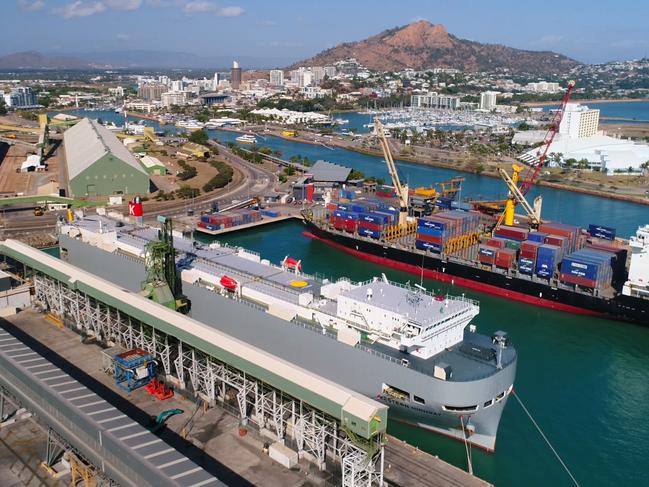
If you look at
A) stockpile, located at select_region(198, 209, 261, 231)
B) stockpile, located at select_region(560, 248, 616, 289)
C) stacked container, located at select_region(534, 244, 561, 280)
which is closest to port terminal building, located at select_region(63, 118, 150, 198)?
stockpile, located at select_region(198, 209, 261, 231)

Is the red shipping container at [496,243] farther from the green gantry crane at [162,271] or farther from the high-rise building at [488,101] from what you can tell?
the high-rise building at [488,101]

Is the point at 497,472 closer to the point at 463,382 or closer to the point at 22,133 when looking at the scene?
the point at 463,382

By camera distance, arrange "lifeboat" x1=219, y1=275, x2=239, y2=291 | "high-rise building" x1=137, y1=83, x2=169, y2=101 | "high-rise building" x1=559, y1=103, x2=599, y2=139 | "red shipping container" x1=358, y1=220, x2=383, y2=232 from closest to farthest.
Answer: "lifeboat" x1=219, y1=275, x2=239, y2=291 < "red shipping container" x1=358, y1=220, x2=383, y2=232 < "high-rise building" x1=559, y1=103, x2=599, y2=139 < "high-rise building" x1=137, y1=83, x2=169, y2=101

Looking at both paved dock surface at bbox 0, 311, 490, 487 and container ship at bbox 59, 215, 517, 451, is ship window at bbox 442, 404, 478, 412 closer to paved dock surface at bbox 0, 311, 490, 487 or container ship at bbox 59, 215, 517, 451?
container ship at bbox 59, 215, 517, 451

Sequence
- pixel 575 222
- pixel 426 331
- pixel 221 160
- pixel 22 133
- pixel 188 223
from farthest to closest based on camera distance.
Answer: pixel 22 133 < pixel 221 160 < pixel 575 222 < pixel 188 223 < pixel 426 331

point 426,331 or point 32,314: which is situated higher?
point 426,331

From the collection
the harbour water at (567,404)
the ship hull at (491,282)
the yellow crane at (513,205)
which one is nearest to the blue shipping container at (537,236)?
the ship hull at (491,282)

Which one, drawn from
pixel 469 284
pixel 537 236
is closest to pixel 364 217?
pixel 469 284

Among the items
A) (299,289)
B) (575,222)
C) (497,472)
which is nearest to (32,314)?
(299,289)
